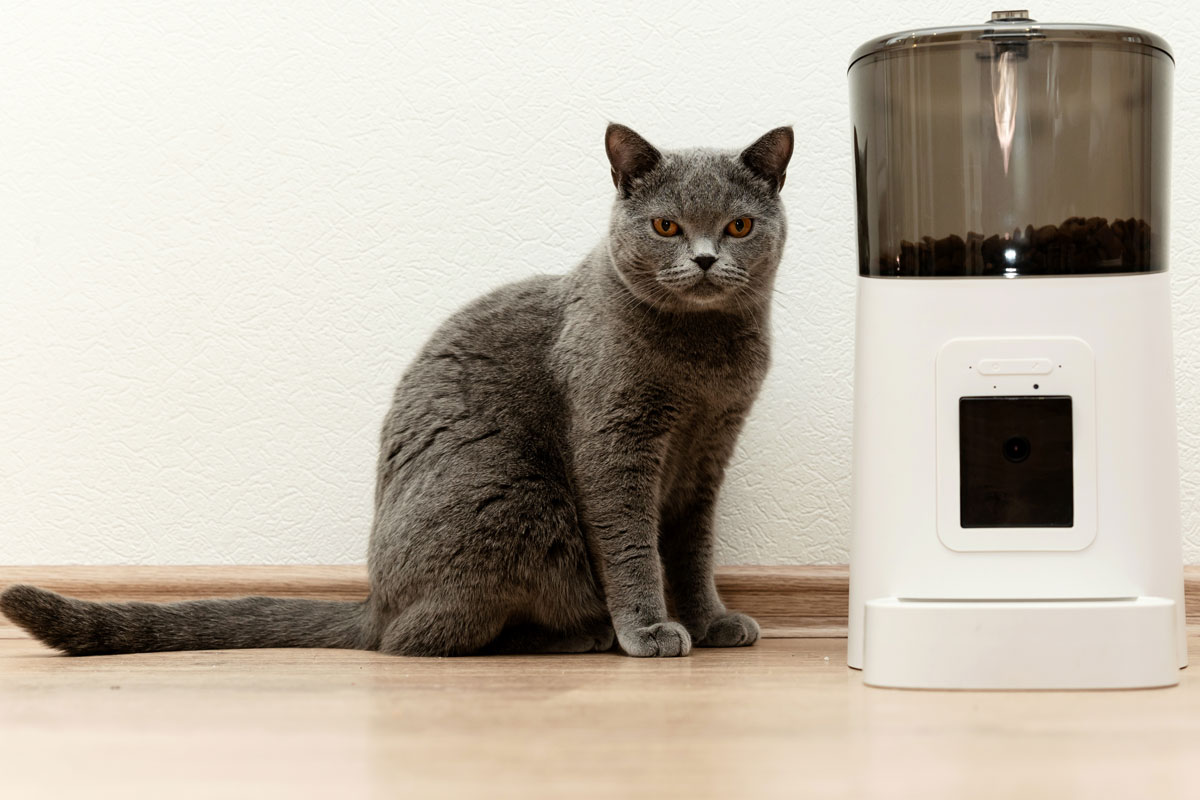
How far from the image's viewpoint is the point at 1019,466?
1031 millimetres

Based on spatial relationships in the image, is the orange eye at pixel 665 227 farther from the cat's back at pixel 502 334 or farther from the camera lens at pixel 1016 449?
the camera lens at pixel 1016 449

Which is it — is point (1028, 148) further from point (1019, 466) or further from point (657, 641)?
point (657, 641)

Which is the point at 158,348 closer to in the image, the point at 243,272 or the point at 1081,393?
the point at 243,272

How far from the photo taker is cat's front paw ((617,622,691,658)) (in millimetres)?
1223

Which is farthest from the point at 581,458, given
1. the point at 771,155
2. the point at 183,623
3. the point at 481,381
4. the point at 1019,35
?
the point at 1019,35

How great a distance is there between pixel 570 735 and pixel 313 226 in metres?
0.87

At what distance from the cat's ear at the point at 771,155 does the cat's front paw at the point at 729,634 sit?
1.72 ft

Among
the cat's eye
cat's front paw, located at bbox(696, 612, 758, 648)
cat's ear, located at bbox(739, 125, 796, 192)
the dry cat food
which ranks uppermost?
cat's ear, located at bbox(739, 125, 796, 192)

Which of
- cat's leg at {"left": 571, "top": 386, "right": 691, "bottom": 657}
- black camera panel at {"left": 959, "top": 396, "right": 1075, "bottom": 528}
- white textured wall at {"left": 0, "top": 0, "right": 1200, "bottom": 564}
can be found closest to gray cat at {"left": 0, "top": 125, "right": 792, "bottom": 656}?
cat's leg at {"left": 571, "top": 386, "right": 691, "bottom": 657}

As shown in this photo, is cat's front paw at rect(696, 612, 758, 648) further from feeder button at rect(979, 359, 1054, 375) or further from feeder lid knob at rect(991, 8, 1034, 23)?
feeder lid knob at rect(991, 8, 1034, 23)

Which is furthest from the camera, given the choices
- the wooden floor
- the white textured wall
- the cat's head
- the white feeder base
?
the white textured wall

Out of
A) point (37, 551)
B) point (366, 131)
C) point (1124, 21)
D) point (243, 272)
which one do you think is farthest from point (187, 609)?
point (1124, 21)

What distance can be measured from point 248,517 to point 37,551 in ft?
0.96

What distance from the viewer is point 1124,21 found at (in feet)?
4.62
